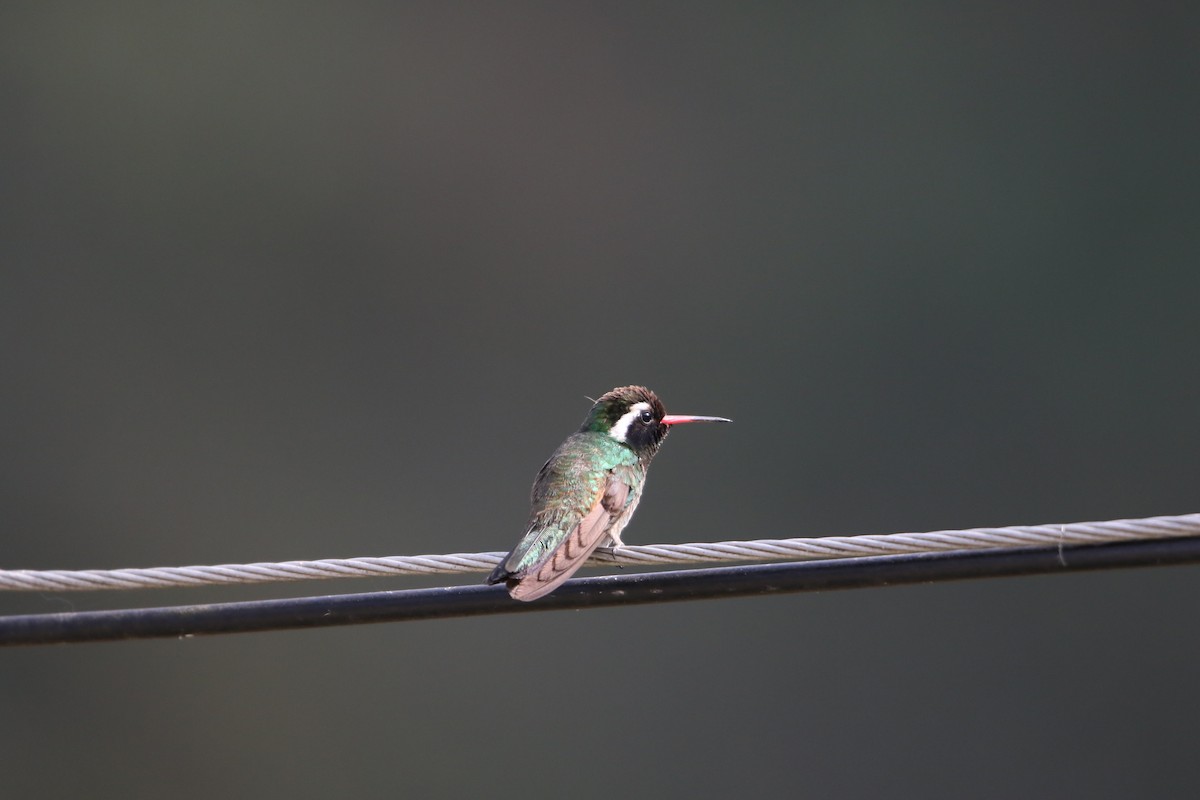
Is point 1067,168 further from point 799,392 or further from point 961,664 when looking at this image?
point 961,664

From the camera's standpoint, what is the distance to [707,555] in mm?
3098

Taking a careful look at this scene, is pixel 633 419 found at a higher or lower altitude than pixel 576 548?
higher

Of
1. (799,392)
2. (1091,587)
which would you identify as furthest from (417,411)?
(1091,587)

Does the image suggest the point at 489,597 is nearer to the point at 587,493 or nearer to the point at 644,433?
the point at 587,493

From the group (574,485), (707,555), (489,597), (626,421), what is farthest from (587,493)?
(489,597)

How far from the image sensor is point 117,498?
9.98 m

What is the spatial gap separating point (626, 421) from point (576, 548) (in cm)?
135

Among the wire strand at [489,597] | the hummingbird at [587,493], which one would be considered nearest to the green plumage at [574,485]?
the hummingbird at [587,493]

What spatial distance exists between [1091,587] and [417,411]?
21.9ft

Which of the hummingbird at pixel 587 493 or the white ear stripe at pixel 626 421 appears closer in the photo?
the hummingbird at pixel 587 493

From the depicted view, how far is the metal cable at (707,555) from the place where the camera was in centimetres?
263

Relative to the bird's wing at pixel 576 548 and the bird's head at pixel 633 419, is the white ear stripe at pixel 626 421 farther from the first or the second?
the bird's wing at pixel 576 548

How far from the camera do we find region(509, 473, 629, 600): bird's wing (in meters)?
3.08

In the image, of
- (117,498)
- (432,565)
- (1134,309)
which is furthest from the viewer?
(1134,309)
